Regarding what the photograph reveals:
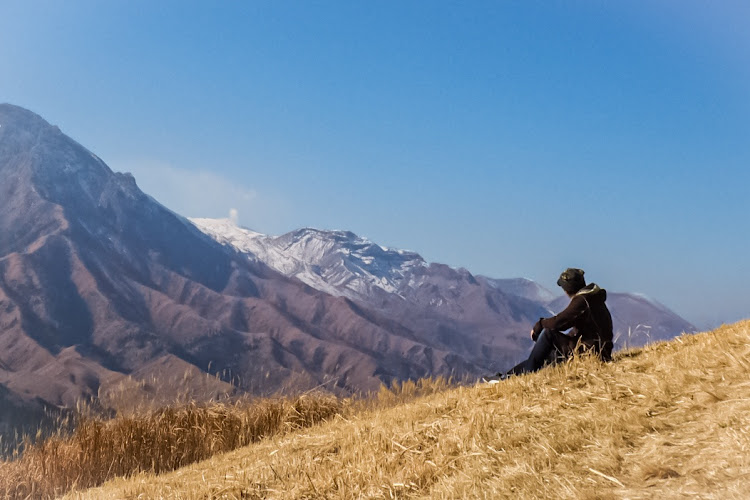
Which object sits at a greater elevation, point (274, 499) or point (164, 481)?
point (274, 499)

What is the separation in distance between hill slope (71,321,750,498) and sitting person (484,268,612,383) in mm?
390

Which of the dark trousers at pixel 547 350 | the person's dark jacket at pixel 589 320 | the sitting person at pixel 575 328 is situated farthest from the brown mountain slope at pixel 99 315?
the person's dark jacket at pixel 589 320

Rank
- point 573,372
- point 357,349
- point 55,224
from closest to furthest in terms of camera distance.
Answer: point 573,372 → point 55,224 → point 357,349

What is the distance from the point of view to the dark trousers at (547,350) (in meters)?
8.29

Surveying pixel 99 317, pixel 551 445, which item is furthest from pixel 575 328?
pixel 99 317

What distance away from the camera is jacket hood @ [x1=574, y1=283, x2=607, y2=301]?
800 centimetres

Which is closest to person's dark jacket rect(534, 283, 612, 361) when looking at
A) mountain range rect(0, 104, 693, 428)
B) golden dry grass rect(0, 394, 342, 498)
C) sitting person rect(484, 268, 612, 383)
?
sitting person rect(484, 268, 612, 383)

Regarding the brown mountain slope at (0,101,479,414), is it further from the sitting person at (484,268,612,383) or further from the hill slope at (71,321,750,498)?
the hill slope at (71,321,750,498)

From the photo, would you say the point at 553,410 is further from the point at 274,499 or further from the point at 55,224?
the point at 55,224

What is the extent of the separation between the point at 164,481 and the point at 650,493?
6070mm

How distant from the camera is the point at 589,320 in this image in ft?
26.7

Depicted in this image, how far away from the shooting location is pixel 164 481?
25.9 ft

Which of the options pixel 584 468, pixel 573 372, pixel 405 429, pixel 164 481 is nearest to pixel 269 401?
pixel 164 481

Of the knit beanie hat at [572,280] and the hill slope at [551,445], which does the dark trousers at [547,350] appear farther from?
the knit beanie hat at [572,280]
